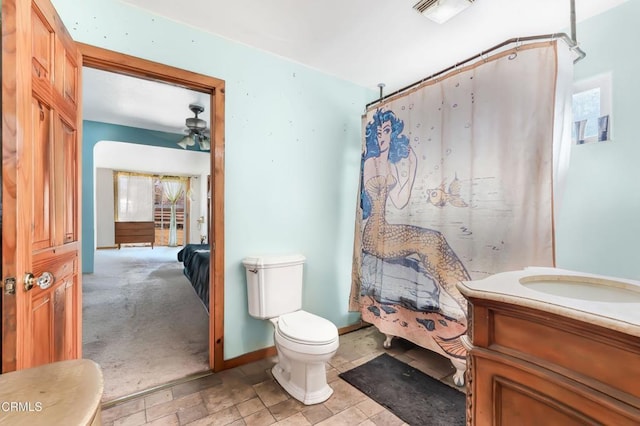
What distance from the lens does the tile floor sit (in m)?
1.50

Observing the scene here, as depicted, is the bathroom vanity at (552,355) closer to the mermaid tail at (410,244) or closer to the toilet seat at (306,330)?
the mermaid tail at (410,244)

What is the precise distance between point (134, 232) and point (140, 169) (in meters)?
1.82

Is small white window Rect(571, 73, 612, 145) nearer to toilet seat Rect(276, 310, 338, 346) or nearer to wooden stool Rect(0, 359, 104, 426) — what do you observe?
toilet seat Rect(276, 310, 338, 346)

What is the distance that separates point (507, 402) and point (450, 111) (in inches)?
61.6

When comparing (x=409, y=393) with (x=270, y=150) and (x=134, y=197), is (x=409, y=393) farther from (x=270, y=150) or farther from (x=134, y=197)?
(x=134, y=197)

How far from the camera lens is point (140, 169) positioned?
7.61 meters

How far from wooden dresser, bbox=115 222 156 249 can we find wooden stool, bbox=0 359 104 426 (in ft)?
27.8

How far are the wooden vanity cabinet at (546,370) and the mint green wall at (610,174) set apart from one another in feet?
4.15

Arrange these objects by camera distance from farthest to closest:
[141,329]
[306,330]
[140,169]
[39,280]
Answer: [140,169], [141,329], [306,330], [39,280]

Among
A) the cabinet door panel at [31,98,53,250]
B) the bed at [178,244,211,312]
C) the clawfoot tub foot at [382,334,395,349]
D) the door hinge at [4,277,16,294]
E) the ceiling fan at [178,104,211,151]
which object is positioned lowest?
the clawfoot tub foot at [382,334,395,349]

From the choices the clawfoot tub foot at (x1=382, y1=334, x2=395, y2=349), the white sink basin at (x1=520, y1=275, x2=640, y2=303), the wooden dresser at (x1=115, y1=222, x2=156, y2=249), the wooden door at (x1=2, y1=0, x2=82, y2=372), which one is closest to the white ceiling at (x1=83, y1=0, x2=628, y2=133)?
the wooden door at (x1=2, y1=0, x2=82, y2=372)

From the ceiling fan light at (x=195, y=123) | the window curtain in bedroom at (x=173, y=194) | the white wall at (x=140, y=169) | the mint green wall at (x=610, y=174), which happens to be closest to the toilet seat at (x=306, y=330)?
the mint green wall at (x=610, y=174)

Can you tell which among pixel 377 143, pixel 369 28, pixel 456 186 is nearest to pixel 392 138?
pixel 377 143

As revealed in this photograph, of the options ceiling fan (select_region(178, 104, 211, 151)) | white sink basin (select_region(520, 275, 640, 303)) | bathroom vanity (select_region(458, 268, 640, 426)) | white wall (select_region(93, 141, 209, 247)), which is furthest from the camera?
white wall (select_region(93, 141, 209, 247))
